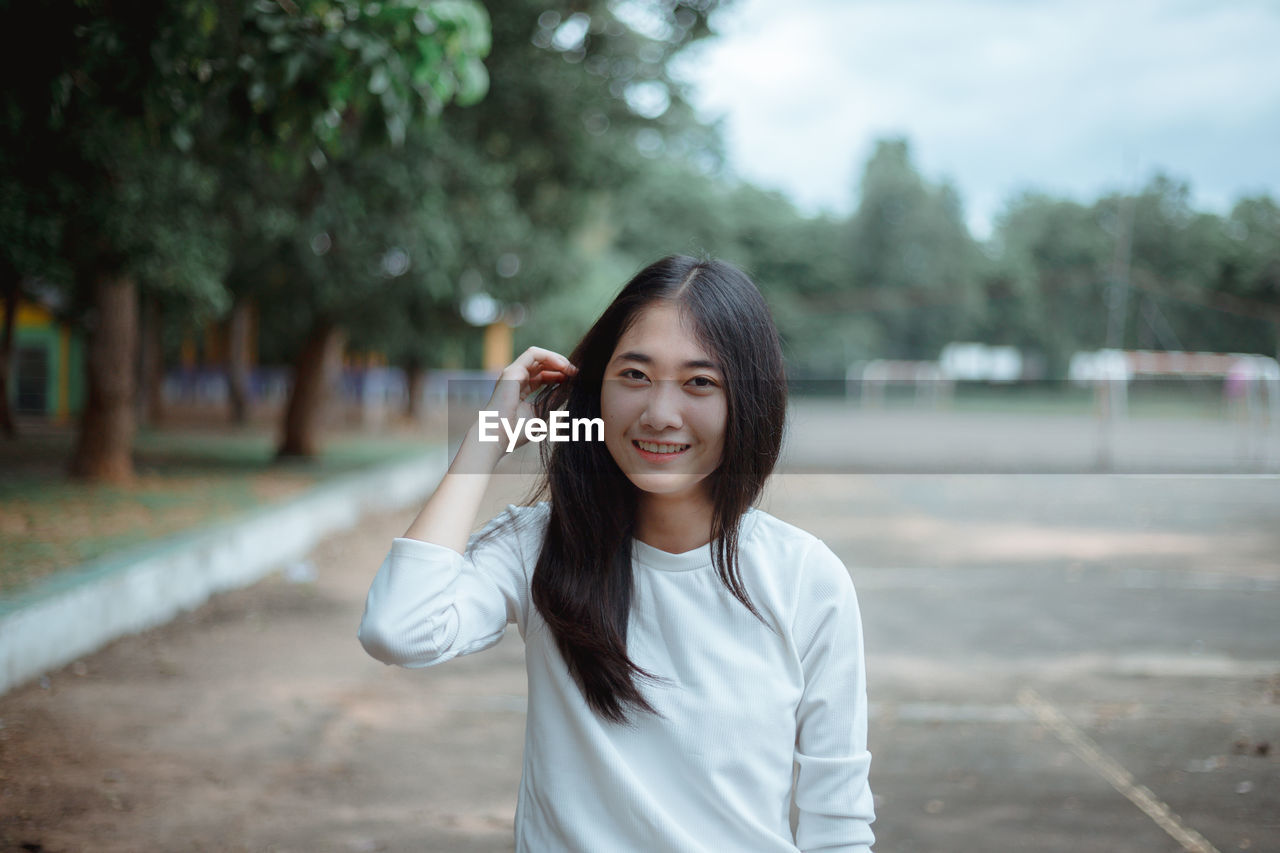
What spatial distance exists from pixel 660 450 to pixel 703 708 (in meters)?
0.37

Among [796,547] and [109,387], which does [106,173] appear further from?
[796,547]

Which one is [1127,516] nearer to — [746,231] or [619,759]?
[619,759]

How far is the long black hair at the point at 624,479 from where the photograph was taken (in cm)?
168

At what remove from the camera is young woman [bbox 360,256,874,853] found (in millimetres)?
1642

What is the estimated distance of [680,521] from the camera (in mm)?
1767

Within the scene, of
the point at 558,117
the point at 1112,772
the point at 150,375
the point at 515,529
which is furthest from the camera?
the point at 150,375

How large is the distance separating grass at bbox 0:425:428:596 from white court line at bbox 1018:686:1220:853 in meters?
4.65

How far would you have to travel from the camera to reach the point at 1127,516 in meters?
13.0

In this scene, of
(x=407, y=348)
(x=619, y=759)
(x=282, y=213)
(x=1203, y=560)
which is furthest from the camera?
(x=407, y=348)

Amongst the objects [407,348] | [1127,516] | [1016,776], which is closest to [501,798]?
[1016,776]

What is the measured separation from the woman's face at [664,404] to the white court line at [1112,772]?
2763mm

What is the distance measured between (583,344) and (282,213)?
10.1 meters

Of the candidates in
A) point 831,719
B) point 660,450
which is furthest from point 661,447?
point 831,719

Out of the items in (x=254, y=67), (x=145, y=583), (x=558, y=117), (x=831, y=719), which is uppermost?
(x=558, y=117)
